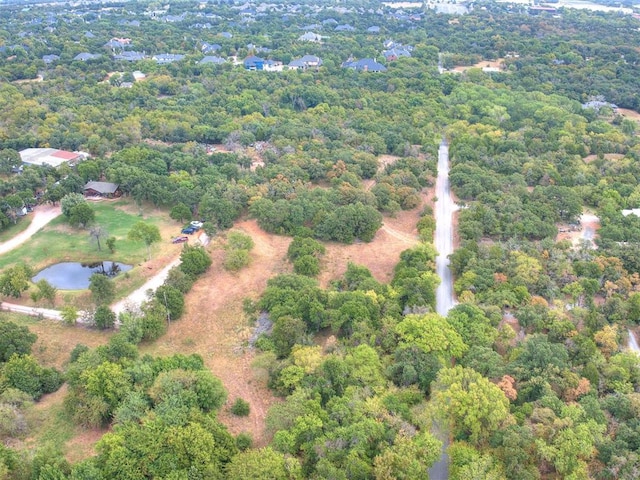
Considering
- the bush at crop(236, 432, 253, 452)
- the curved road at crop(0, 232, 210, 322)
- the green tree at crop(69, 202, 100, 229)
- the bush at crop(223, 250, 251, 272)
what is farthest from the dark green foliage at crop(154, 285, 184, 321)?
the green tree at crop(69, 202, 100, 229)

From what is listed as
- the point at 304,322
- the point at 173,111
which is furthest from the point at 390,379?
the point at 173,111

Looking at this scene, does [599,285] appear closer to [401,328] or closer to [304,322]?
[401,328]

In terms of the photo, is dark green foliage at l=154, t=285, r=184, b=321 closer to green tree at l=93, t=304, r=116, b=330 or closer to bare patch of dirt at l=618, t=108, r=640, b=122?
green tree at l=93, t=304, r=116, b=330

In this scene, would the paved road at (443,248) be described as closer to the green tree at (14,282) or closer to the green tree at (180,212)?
the green tree at (180,212)

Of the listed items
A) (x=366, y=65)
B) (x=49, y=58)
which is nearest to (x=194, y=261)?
(x=366, y=65)

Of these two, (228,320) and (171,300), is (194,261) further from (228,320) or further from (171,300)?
(228,320)
